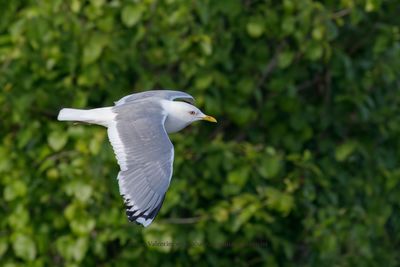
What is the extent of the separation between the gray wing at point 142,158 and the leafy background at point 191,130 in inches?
39.7

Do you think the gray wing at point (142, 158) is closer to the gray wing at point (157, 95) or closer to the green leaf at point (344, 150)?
the gray wing at point (157, 95)

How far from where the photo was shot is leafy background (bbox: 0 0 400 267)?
19.5 ft

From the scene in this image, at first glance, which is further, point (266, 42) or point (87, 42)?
point (266, 42)

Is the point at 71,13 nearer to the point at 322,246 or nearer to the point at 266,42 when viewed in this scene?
the point at 266,42

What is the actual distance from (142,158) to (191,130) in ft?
5.42

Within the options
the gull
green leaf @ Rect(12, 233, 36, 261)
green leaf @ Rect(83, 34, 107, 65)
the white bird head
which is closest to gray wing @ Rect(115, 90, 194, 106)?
the gull

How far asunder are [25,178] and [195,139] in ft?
3.11

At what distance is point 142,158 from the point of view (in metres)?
4.55

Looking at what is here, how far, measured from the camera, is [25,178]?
238 inches

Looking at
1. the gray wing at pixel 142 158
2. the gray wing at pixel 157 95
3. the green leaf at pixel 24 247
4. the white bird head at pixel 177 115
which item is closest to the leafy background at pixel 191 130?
the green leaf at pixel 24 247

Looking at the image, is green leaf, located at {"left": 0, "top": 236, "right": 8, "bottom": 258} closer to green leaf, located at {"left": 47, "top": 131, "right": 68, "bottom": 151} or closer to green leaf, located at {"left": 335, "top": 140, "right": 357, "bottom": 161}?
green leaf, located at {"left": 47, "top": 131, "right": 68, "bottom": 151}

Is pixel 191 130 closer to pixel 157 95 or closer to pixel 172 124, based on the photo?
pixel 157 95

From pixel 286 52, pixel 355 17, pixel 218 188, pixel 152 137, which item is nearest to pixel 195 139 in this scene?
pixel 218 188

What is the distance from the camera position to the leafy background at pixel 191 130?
595cm
